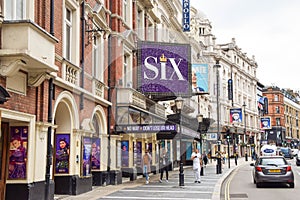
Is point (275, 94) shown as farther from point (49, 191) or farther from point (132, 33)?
point (49, 191)

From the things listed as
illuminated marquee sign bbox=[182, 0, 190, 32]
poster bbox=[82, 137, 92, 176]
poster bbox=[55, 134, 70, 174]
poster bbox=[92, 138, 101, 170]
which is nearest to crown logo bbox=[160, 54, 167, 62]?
poster bbox=[92, 138, 101, 170]

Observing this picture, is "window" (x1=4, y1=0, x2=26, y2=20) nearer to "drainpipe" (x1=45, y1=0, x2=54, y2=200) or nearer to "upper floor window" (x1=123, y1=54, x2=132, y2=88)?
"drainpipe" (x1=45, y1=0, x2=54, y2=200)

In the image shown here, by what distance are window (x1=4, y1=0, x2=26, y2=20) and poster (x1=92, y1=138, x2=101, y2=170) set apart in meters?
7.81

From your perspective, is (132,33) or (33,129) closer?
(33,129)

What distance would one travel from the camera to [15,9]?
11586mm

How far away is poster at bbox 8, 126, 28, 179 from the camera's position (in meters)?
12.1

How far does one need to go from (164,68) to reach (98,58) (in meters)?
4.80

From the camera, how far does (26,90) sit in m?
12.0

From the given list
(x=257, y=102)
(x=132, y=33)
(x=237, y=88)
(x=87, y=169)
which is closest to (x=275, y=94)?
(x=257, y=102)

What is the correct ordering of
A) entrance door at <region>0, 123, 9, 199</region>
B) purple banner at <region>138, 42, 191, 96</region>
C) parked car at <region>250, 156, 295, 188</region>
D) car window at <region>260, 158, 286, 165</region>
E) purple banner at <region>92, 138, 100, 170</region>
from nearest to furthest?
entrance door at <region>0, 123, 9, 199</region>, purple banner at <region>92, 138, 100, 170</region>, parked car at <region>250, 156, 295, 188</region>, car window at <region>260, 158, 286, 165</region>, purple banner at <region>138, 42, 191, 96</region>

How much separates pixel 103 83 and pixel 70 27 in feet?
12.5

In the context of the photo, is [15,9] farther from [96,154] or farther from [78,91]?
[96,154]

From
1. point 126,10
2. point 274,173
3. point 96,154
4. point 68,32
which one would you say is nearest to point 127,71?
point 126,10

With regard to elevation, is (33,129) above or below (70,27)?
below
